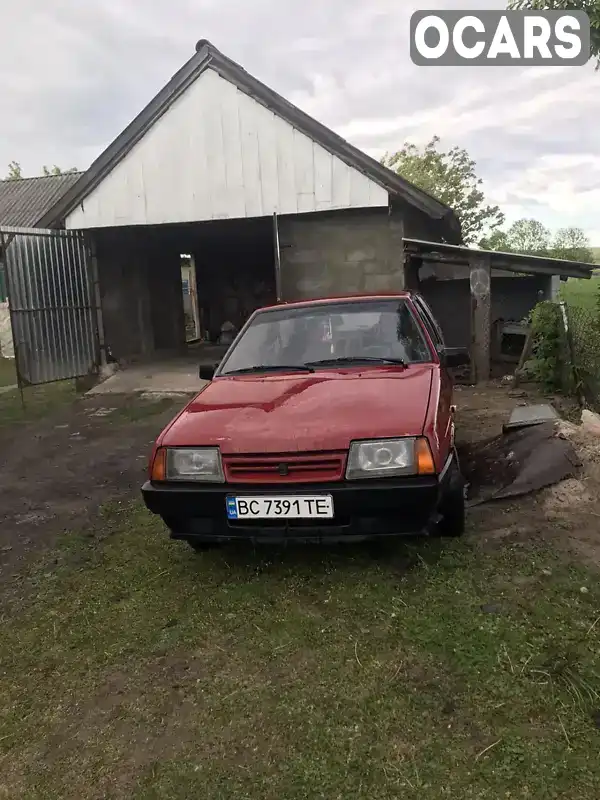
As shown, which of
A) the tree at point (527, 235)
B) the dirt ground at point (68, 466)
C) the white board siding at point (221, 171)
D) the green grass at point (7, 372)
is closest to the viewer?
the dirt ground at point (68, 466)

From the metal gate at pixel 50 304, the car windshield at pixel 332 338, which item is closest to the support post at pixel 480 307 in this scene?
the car windshield at pixel 332 338

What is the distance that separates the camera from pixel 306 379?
392 cm

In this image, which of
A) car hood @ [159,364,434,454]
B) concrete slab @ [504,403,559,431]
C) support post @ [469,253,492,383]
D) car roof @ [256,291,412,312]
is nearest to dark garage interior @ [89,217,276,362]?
support post @ [469,253,492,383]

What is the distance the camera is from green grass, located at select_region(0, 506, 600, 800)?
2141 mm

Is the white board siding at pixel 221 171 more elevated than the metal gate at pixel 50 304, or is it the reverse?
the white board siding at pixel 221 171

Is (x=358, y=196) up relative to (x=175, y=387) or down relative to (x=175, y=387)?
up

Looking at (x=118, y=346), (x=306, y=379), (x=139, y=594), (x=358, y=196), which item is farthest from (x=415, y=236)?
(x=139, y=594)

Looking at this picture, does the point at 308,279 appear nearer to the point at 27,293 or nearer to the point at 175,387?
the point at 175,387

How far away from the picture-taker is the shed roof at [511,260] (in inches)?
372

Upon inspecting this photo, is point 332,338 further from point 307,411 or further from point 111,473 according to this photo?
point 111,473

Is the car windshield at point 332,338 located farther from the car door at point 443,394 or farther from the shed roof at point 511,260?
the shed roof at point 511,260

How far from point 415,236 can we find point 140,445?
6.94 metres

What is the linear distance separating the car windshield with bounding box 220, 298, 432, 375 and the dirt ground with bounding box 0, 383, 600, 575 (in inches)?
51.8

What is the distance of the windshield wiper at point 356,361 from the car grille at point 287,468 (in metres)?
1.17
